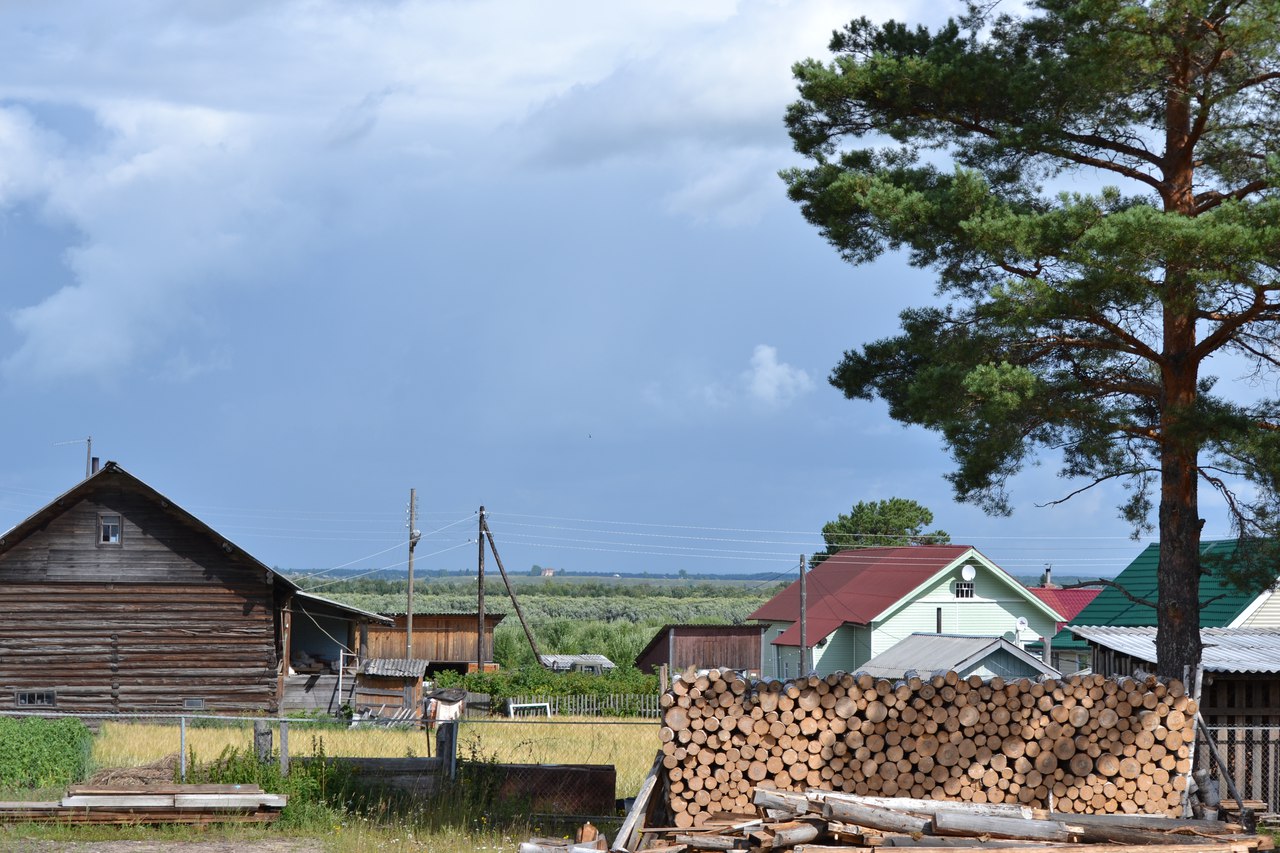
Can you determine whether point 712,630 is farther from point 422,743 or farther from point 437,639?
point 422,743

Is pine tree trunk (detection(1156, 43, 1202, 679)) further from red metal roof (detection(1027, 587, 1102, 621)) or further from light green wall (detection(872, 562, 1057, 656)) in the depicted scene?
red metal roof (detection(1027, 587, 1102, 621))

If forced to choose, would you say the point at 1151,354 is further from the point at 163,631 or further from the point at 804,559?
the point at 804,559

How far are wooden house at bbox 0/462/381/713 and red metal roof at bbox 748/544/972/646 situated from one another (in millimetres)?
24253

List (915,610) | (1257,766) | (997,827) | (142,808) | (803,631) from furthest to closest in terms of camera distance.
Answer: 1. (915,610)
2. (803,631)
3. (1257,766)
4. (142,808)
5. (997,827)

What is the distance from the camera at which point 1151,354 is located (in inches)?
725

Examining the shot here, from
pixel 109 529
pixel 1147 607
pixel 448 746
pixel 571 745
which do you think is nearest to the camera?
pixel 448 746

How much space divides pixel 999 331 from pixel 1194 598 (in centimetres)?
452

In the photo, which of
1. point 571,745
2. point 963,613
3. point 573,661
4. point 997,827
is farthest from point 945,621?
point 997,827

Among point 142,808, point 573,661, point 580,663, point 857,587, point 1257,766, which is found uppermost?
point 857,587

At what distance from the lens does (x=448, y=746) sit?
18.2m

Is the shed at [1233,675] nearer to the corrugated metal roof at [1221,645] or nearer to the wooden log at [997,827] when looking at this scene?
the corrugated metal roof at [1221,645]

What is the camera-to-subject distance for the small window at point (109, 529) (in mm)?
35031

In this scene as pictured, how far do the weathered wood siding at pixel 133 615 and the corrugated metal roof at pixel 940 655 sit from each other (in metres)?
16.7

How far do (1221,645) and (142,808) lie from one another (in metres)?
17.2
